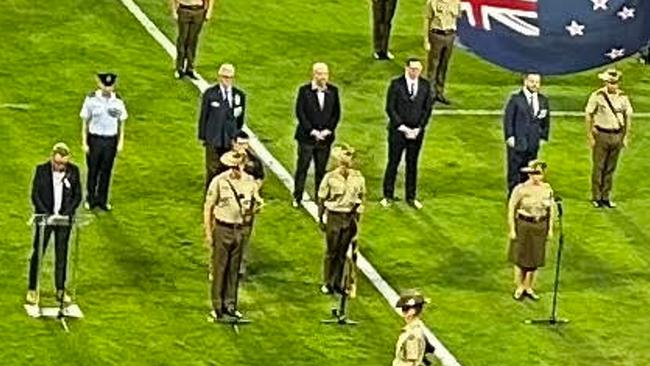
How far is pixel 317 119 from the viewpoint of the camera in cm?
2758

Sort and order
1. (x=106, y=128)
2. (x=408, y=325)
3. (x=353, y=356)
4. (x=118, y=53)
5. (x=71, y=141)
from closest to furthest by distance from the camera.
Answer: (x=408, y=325)
(x=353, y=356)
(x=106, y=128)
(x=71, y=141)
(x=118, y=53)

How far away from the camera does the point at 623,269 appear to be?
27.3 meters

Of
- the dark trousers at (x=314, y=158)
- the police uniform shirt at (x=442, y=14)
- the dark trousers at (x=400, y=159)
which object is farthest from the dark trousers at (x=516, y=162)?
the police uniform shirt at (x=442, y=14)

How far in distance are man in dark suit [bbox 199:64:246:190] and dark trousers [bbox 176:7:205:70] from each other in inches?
216

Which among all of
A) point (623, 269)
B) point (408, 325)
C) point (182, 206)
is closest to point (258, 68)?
point (182, 206)

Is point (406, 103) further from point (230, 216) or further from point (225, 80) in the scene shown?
point (230, 216)

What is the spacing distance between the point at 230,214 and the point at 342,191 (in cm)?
147

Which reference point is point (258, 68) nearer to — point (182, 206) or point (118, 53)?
point (118, 53)

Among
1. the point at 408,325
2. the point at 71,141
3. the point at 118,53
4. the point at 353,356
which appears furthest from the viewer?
the point at 118,53

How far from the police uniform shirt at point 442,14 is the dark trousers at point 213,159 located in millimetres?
5318

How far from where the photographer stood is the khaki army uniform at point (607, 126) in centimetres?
2884

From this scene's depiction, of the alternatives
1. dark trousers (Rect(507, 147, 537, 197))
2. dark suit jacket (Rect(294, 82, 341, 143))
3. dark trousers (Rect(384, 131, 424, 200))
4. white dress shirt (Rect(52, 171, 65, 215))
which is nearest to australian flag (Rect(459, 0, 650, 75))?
dark trousers (Rect(507, 147, 537, 197))

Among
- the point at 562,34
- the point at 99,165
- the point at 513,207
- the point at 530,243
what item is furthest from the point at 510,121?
the point at 99,165

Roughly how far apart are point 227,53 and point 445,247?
8.50 meters
